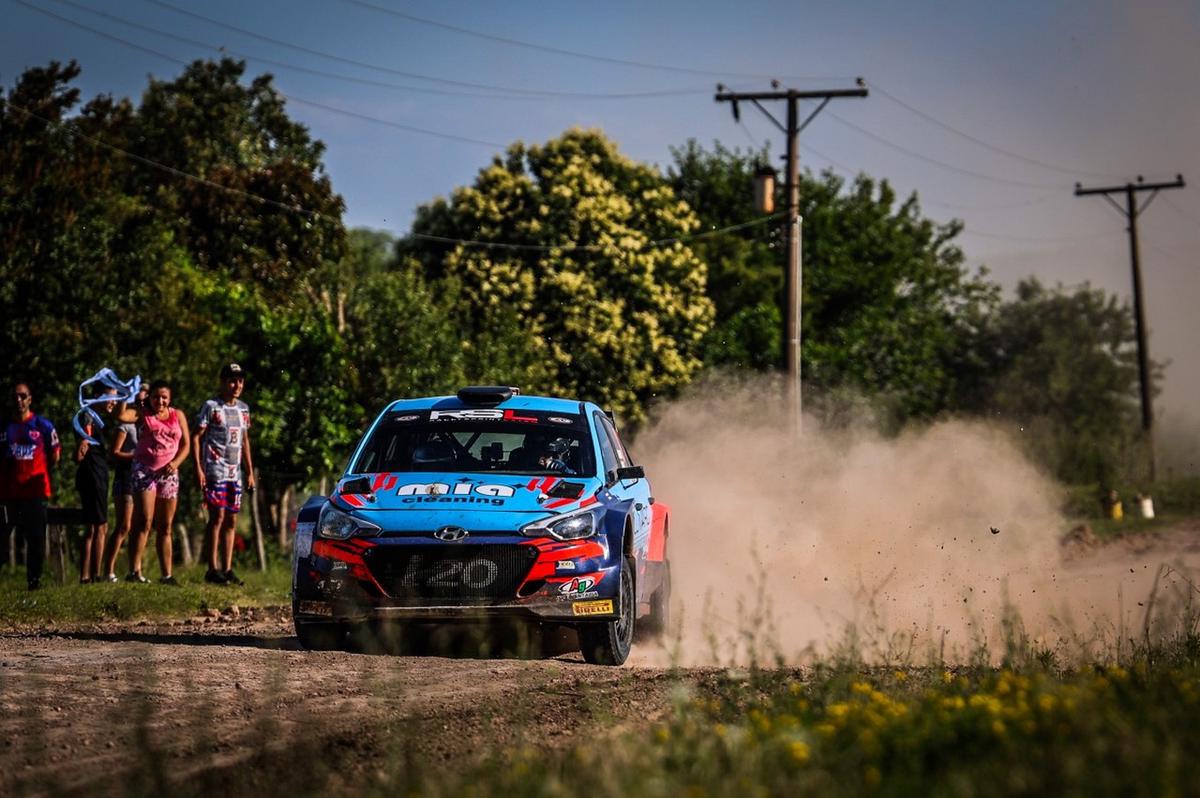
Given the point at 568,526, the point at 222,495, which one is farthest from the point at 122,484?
the point at 568,526

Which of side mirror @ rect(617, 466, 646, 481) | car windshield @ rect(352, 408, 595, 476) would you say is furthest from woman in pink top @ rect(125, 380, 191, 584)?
side mirror @ rect(617, 466, 646, 481)

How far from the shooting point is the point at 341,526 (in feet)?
35.7

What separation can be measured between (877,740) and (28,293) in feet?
61.7

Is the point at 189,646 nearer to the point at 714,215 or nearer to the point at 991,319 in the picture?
the point at 714,215

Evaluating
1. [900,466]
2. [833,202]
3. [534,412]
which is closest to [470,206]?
[833,202]

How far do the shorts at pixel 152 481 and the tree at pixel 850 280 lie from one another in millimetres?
45753

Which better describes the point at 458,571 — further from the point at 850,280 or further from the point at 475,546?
the point at 850,280

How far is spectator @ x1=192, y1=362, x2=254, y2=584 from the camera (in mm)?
16844

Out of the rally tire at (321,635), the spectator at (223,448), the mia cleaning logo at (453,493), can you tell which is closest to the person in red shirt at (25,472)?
the spectator at (223,448)

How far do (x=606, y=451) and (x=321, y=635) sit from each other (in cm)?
250

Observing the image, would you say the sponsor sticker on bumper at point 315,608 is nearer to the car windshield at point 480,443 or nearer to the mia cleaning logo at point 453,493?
the mia cleaning logo at point 453,493

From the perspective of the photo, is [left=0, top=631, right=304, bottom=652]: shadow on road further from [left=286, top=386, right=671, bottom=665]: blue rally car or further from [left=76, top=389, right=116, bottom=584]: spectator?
[left=76, top=389, right=116, bottom=584]: spectator

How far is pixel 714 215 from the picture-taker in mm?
68938

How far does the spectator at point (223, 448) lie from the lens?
55.3 feet
